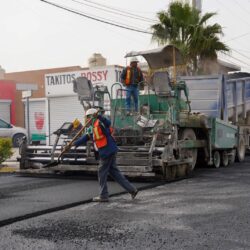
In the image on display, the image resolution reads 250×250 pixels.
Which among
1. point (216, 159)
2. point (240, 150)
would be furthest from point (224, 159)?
point (240, 150)

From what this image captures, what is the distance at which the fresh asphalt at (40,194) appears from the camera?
712 cm

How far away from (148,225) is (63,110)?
700 inches

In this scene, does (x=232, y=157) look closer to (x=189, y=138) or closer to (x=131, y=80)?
(x=189, y=138)

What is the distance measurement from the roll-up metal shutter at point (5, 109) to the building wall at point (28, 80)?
0.55 meters

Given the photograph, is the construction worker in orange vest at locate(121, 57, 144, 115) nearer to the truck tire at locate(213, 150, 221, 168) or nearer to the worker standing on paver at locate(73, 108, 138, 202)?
the truck tire at locate(213, 150, 221, 168)

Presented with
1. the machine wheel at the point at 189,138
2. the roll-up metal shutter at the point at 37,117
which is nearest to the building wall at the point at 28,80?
the roll-up metal shutter at the point at 37,117

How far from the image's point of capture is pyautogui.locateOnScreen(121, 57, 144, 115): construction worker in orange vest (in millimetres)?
11656

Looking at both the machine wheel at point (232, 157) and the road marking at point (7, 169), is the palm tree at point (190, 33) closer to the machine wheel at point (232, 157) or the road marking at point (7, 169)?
the machine wheel at point (232, 157)

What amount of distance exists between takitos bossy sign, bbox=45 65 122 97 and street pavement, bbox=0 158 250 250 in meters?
12.8

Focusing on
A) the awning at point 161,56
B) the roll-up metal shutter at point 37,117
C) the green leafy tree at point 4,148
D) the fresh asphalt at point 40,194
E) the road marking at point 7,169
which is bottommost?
the fresh asphalt at point 40,194

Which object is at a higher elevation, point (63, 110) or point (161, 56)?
point (161, 56)

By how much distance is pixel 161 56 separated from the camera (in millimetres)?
12320

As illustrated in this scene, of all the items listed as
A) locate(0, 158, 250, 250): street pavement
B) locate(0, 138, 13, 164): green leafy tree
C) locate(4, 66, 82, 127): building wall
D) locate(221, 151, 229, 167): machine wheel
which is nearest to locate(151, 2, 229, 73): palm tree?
locate(221, 151, 229, 167): machine wheel

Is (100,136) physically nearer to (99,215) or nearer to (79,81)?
(99,215)
